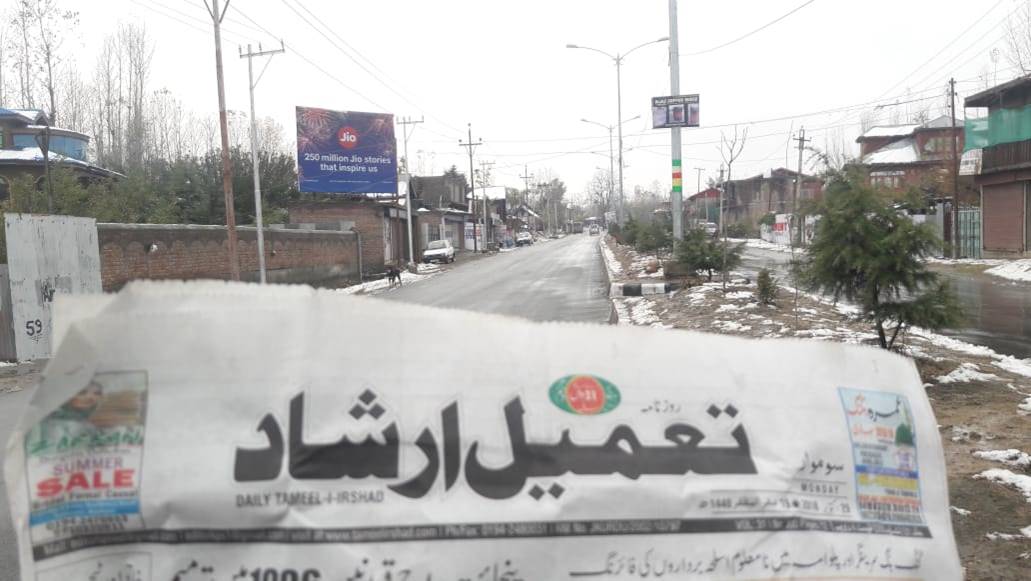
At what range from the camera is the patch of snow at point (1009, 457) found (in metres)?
5.57

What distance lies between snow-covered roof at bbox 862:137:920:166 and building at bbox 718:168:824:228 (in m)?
16.2

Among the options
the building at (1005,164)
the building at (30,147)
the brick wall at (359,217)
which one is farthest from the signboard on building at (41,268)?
the building at (1005,164)

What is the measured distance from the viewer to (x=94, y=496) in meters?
1.98

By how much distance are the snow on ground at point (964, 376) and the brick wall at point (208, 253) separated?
61.9 feet

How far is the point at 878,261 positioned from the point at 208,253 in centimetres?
2172

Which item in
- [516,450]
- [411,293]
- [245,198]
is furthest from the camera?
[245,198]

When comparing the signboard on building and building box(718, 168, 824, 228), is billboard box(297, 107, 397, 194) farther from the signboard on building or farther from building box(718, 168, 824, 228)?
building box(718, 168, 824, 228)

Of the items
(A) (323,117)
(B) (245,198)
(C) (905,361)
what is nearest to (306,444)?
(C) (905,361)

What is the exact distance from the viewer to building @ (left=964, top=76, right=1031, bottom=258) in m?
30.6

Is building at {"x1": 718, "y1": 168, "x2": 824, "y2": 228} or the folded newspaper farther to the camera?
building at {"x1": 718, "y1": 168, "x2": 824, "y2": 228}

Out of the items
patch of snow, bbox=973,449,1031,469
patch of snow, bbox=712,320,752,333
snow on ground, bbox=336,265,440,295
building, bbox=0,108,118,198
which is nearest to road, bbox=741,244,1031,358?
patch of snow, bbox=712,320,752,333

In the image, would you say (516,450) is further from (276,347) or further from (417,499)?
(276,347)

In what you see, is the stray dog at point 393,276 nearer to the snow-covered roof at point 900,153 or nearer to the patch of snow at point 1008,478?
the patch of snow at point 1008,478

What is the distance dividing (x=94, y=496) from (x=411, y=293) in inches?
1021
